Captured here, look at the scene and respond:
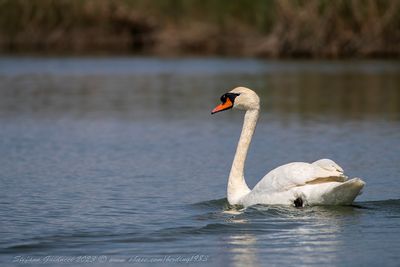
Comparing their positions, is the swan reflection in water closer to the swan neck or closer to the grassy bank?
the swan neck

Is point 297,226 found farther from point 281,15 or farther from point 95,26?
point 95,26

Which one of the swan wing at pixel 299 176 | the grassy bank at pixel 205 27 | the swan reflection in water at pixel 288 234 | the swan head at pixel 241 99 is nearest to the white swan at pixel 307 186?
the swan wing at pixel 299 176

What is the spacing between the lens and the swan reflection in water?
29.1ft

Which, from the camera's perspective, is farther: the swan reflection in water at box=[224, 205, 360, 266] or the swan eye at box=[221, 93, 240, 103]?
the swan eye at box=[221, 93, 240, 103]

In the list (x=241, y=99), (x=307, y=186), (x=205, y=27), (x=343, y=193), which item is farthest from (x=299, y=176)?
(x=205, y=27)

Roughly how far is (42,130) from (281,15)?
72.9 ft

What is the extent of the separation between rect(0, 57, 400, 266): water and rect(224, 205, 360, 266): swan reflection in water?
17 mm

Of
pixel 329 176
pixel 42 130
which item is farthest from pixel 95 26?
pixel 329 176

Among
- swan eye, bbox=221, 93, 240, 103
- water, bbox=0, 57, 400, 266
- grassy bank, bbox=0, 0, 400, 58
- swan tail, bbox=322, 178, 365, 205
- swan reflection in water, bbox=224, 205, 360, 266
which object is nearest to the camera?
swan reflection in water, bbox=224, 205, 360, 266

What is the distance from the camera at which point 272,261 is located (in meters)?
8.77

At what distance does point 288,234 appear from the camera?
32.2 feet

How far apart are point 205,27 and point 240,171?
3754cm

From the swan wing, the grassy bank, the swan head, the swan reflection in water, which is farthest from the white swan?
the grassy bank

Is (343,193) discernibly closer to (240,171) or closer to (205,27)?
(240,171)
